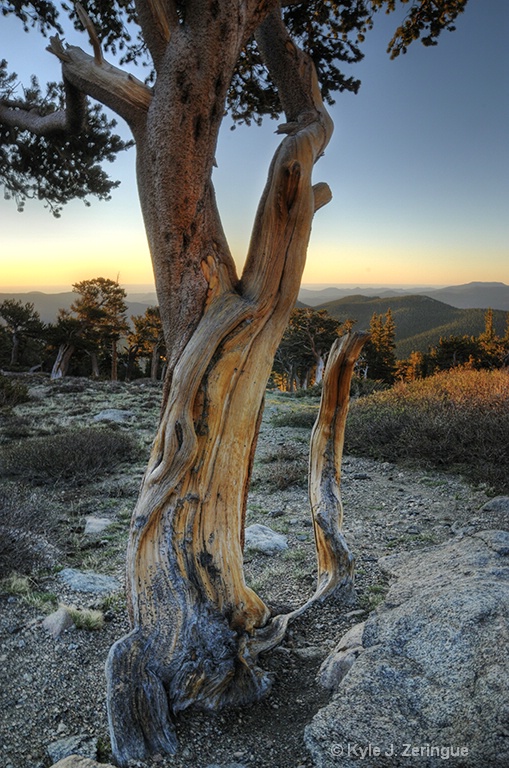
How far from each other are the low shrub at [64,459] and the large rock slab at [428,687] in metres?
6.80

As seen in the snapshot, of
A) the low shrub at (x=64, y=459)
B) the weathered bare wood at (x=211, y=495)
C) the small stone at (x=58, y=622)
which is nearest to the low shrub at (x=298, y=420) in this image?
the low shrub at (x=64, y=459)

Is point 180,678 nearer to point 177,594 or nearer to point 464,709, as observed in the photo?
point 177,594

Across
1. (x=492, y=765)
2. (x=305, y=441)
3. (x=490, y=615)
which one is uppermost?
(x=490, y=615)

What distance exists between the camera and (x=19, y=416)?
1427 centimetres

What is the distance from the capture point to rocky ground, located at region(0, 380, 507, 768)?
8.46 feet

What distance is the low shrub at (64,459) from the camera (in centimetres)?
850

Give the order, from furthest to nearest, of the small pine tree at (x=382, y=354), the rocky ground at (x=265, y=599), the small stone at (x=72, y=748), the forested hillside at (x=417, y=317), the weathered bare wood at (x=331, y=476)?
the forested hillside at (x=417, y=317) → the small pine tree at (x=382, y=354) → the weathered bare wood at (x=331, y=476) → the rocky ground at (x=265, y=599) → the small stone at (x=72, y=748)

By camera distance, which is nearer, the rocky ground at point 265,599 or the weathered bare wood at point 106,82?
the rocky ground at point 265,599

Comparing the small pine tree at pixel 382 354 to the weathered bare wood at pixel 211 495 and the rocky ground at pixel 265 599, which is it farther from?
the weathered bare wood at pixel 211 495

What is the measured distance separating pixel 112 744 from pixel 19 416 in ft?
44.1

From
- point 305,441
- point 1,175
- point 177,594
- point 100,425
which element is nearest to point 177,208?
point 177,594

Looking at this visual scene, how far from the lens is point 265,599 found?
435cm

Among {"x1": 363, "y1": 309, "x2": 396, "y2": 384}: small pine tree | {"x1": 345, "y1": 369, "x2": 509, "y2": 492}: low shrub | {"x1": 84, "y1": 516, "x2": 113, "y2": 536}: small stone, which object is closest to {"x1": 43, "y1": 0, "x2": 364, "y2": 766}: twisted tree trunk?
{"x1": 84, "y1": 516, "x2": 113, "y2": 536}: small stone

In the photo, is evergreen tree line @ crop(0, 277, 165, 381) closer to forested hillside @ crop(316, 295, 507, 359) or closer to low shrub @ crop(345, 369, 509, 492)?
low shrub @ crop(345, 369, 509, 492)
